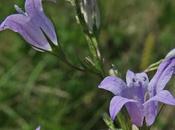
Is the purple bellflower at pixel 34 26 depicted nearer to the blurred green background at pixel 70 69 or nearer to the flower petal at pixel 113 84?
the flower petal at pixel 113 84

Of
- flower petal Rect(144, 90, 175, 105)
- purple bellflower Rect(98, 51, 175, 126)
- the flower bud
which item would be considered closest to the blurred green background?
the flower bud

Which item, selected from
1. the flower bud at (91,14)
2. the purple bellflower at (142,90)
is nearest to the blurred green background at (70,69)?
the flower bud at (91,14)

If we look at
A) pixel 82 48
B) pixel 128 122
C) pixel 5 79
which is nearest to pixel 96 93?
pixel 82 48

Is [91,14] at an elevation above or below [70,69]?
above

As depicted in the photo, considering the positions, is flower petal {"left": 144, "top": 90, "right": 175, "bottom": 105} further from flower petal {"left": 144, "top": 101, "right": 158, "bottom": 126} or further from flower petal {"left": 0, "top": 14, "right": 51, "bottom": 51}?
flower petal {"left": 0, "top": 14, "right": 51, "bottom": 51}

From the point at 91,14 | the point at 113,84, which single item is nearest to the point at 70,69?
the point at 91,14

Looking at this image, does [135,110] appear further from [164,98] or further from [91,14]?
[91,14]
